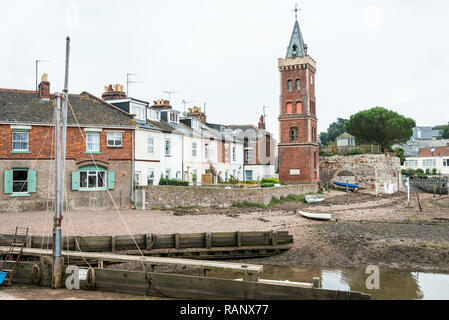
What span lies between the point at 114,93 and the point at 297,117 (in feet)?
77.1

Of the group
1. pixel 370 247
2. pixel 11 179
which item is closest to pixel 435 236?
pixel 370 247

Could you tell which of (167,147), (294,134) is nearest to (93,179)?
(167,147)

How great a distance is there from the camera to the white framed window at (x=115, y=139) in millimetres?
30766

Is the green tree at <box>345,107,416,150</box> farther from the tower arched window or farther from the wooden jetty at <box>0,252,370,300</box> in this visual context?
the wooden jetty at <box>0,252,370,300</box>

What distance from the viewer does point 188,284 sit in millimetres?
11367

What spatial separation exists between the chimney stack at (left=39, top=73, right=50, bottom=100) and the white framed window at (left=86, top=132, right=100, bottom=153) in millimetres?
5200

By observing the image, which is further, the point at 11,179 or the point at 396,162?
the point at 396,162

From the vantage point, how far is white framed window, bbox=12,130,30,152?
28.0 m

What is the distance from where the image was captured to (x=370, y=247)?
19.7 m

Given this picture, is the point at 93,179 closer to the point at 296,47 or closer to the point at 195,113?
the point at 195,113

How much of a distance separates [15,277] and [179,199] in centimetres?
1940

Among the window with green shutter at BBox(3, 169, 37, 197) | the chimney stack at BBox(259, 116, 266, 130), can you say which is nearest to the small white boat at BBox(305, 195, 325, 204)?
the chimney stack at BBox(259, 116, 266, 130)

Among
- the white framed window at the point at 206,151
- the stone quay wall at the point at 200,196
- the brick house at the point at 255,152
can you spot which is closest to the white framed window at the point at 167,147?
the stone quay wall at the point at 200,196
